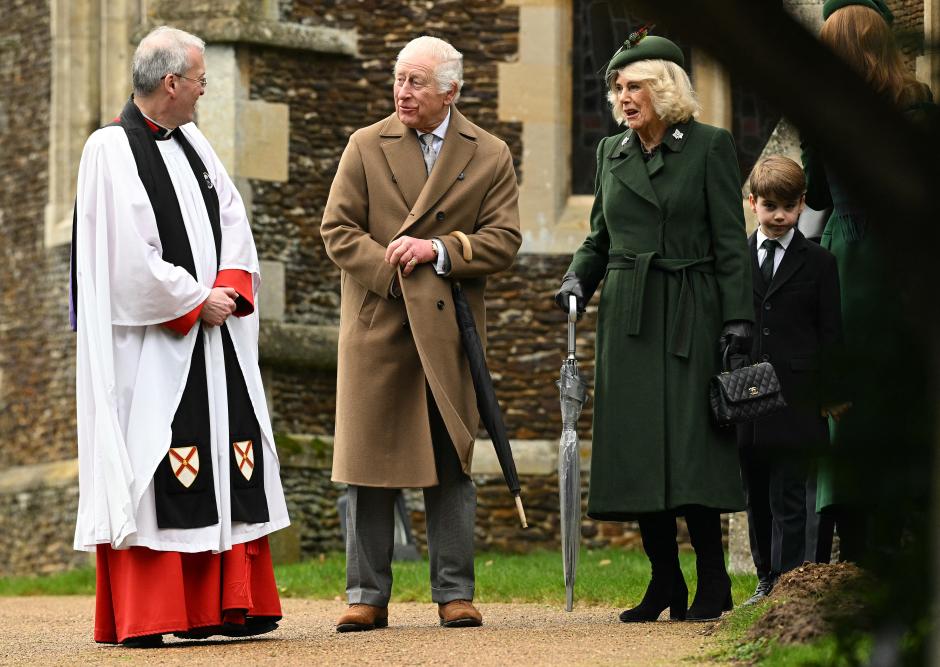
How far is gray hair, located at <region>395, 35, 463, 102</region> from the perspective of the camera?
247 inches

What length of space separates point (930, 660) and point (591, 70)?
11.2m

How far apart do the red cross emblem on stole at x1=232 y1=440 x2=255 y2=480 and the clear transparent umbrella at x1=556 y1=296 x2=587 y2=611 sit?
115cm

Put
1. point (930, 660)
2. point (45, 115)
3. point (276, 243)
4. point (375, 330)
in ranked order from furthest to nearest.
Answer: point (45, 115)
point (276, 243)
point (375, 330)
point (930, 660)

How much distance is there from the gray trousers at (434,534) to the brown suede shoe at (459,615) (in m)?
0.04

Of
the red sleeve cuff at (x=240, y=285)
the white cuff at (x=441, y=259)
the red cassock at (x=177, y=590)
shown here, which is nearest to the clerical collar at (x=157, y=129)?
the red sleeve cuff at (x=240, y=285)

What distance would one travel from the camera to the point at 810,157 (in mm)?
5805

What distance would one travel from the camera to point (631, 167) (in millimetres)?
6359

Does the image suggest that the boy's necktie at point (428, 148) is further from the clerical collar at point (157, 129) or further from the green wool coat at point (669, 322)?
the clerical collar at point (157, 129)

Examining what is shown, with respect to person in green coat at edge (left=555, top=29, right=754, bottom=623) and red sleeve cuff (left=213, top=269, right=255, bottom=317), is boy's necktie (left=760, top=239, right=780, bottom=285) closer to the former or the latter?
person in green coat at edge (left=555, top=29, right=754, bottom=623)

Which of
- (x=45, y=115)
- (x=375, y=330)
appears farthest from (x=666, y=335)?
(x=45, y=115)

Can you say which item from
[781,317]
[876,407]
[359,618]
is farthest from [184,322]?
[876,407]

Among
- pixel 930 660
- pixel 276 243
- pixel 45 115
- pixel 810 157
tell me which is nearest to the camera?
pixel 930 660

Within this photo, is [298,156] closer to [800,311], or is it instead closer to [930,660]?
[800,311]

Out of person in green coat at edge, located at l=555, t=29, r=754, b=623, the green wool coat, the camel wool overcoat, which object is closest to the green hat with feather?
person in green coat at edge, located at l=555, t=29, r=754, b=623
